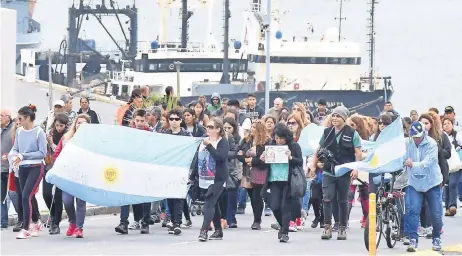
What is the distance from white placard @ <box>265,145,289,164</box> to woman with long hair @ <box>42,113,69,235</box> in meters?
2.72

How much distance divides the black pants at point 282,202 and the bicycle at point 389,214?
123 centimetres

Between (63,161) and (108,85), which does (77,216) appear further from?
(108,85)

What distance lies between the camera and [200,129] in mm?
19516

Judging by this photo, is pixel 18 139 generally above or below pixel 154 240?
above

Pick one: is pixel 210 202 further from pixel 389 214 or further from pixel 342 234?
pixel 389 214

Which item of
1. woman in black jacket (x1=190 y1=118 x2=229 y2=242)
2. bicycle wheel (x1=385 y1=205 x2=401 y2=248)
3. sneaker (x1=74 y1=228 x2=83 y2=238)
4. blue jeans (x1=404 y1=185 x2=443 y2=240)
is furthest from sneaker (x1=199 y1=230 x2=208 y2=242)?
blue jeans (x1=404 y1=185 x2=443 y2=240)

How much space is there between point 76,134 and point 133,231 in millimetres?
1638

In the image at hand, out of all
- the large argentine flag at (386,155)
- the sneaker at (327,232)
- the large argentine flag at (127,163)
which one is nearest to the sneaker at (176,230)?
the large argentine flag at (127,163)

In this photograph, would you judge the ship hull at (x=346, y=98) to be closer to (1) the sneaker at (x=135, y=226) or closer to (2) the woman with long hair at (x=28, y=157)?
(1) the sneaker at (x=135, y=226)

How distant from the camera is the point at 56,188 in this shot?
1819 cm

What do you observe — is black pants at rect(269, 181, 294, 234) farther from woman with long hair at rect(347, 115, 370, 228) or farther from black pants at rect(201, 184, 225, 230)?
woman with long hair at rect(347, 115, 370, 228)

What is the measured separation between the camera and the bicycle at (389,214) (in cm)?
1669

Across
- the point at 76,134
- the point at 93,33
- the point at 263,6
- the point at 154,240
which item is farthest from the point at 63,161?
the point at 93,33

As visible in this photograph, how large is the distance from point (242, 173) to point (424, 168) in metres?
3.93
